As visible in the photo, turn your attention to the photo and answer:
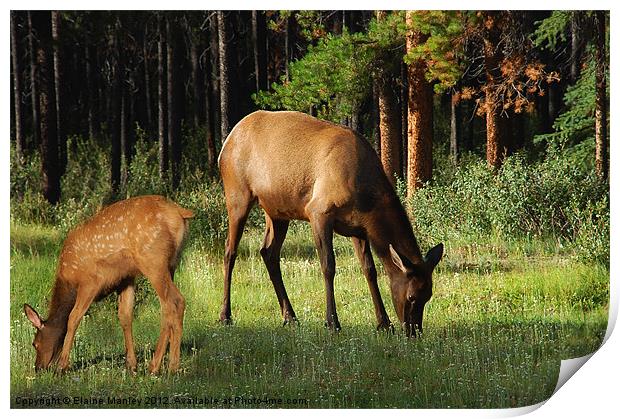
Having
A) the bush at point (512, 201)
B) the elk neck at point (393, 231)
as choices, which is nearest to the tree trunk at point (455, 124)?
the bush at point (512, 201)

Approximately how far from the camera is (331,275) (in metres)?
11.7

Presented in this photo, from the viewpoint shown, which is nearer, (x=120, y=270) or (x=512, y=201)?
(x=120, y=270)

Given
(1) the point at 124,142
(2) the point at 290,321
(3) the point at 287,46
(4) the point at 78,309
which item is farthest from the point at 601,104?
(4) the point at 78,309

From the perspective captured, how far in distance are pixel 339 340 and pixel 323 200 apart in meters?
1.22

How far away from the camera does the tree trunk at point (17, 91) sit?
11.7 meters

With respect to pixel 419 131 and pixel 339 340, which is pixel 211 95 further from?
pixel 339 340

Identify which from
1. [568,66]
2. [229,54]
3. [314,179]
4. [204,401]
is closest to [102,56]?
[229,54]

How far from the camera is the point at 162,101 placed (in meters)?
12.3

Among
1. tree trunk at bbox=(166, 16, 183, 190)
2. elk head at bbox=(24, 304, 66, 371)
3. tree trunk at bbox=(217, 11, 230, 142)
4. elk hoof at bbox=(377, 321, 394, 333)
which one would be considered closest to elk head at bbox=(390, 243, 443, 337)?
elk hoof at bbox=(377, 321, 394, 333)

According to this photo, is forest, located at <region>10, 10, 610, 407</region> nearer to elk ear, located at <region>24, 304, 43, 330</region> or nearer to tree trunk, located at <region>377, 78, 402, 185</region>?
tree trunk, located at <region>377, 78, 402, 185</region>

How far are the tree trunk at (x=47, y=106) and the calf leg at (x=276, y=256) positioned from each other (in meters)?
1.90

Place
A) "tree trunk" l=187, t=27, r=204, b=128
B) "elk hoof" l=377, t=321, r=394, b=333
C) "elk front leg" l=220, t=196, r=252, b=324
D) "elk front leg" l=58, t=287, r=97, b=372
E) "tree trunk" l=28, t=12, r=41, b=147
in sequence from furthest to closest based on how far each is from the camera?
1. "tree trunk" l=187, t=27, r=204, b=128
2. "elk front leg" l=220, t=196, r=252, b=324
3. "tree trunk" l=28, t=12, r=41, b=147
4. "elk hoof" l=377, t=321, r=394, b=333
5. "elk front leg" l=58, t=287, r=97, b=372

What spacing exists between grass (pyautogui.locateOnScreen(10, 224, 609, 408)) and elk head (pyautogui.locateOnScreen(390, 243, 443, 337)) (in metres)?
0.12

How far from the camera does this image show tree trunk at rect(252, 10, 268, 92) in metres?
11.9
